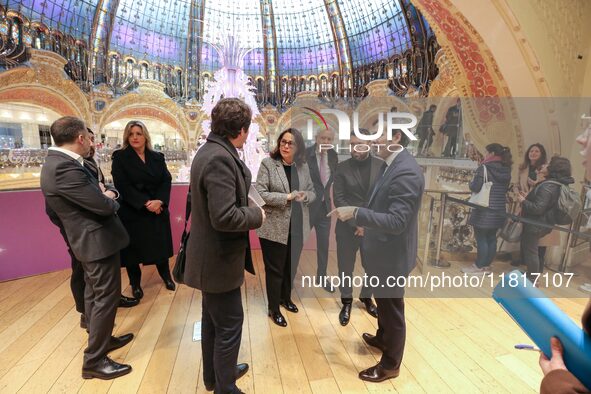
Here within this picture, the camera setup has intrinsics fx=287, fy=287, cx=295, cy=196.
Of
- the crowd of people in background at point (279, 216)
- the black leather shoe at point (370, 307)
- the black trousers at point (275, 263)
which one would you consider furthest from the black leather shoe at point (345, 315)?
the black trousers at point (275, 263)

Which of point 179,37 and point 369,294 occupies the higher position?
point 179,37

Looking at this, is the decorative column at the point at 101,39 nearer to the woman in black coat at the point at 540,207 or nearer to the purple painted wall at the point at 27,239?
the purple painted wall at the point at 27,239

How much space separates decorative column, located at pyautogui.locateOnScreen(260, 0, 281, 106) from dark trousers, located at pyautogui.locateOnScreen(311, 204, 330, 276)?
→ 5.82 meters

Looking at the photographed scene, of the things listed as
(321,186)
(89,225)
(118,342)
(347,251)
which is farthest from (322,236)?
(118,342)

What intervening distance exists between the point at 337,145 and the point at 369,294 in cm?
89

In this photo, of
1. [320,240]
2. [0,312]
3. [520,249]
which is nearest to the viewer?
[320,240]

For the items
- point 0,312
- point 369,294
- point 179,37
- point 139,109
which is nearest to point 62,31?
point 139,109

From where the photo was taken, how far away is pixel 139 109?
18.6 feet

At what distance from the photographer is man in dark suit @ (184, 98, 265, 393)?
1201 millimetres

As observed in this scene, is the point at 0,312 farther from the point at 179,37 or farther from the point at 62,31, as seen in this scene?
the point at 179,37

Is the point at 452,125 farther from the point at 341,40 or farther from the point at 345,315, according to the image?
the point at 341,40

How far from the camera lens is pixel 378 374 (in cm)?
174

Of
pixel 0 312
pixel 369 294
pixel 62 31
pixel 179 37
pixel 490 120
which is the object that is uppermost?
pixel 179 37

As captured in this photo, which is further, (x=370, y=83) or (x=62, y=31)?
(x=370, y=83)
